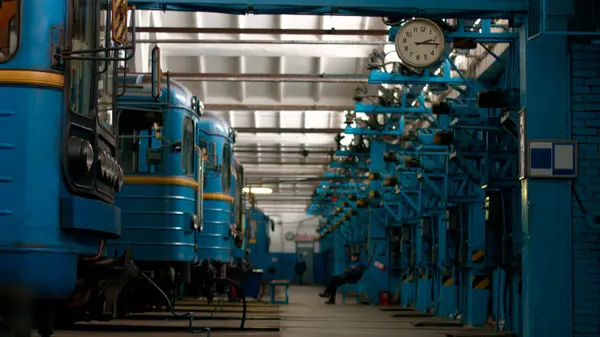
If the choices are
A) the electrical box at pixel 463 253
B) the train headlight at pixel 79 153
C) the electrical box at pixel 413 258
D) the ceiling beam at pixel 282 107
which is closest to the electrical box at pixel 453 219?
the electrical box at pixel 463 253

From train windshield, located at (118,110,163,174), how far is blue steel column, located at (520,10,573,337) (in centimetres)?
470

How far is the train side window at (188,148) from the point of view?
14.4 m

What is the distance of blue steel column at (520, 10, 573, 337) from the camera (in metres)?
12.5

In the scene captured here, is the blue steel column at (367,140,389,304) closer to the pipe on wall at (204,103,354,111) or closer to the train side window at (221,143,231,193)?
the pipe on wall at (204,103,354,111)

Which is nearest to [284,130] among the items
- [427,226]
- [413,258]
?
[413,258]

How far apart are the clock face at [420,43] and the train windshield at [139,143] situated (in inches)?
130

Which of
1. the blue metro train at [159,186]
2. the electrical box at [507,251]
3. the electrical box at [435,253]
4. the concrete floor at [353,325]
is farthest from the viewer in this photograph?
the electrical box at [435,253]

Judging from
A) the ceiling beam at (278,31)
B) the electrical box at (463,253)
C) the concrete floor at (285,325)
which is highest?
the ceiling beam at (278,31)

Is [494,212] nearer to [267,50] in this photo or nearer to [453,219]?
[453,219]

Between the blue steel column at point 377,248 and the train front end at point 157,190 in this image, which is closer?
the train front end at point 157,190

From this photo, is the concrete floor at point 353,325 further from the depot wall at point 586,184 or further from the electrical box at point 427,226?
the depot wall at point 586,184

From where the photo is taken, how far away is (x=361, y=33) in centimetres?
2042

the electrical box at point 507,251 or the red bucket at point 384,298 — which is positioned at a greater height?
the electrical box at point 507,251

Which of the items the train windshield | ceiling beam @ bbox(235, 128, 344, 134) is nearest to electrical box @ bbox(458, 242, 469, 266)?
the train windshield
